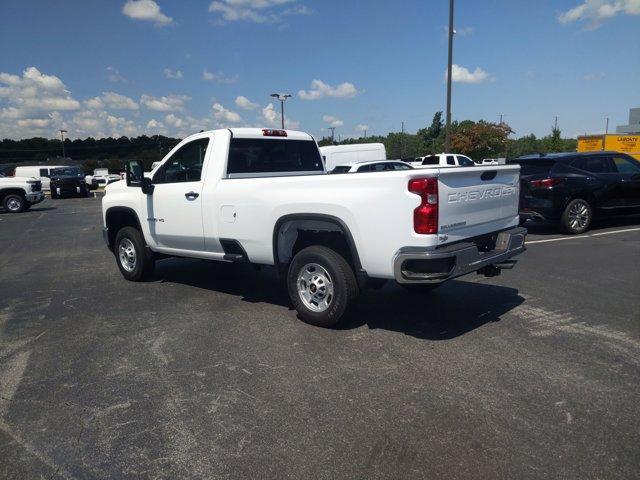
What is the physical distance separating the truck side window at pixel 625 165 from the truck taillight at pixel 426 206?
29.4ft

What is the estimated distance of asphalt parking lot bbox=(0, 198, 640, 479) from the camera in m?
2.77

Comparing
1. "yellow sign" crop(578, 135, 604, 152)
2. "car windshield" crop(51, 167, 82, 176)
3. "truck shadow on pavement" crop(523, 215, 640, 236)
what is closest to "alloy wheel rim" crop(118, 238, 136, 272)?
"truck shadow on pavement" crop(523, 215, 640, 236)

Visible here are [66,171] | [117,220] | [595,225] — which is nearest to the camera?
[117,220]

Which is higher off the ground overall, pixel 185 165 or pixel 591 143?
pixel 591 143

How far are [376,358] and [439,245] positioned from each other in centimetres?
108

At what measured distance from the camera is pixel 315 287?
192 inches

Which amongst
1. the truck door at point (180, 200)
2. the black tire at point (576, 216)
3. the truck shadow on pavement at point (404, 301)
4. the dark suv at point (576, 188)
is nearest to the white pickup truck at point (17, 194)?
the truck shadow on pavement at point (404, 301)

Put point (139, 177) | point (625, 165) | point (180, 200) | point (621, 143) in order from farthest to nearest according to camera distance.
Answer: point (621, 143) < point (625, 165) < point (139, 177) < point (180, 200)

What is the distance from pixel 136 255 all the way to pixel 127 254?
30 cm

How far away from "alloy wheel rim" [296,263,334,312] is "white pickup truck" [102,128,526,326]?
11 millimetres

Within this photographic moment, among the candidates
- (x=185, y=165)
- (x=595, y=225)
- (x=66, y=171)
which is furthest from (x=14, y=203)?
(x=595, y=225)

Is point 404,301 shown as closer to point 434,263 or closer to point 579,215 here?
point 434,263

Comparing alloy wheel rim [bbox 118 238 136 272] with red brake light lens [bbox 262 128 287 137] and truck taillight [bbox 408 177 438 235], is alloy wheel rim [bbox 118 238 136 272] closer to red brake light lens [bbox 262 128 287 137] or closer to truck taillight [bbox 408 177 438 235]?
red brake light lens [bbox 262 128 287 137]

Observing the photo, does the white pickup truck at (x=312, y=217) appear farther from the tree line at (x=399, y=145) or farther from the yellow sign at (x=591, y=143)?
the yellow sign at (x=591, y=143)
